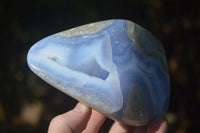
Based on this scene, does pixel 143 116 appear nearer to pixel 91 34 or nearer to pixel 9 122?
pixel 91 34

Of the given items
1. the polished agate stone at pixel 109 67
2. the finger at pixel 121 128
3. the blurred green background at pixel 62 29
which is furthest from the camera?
the blurred green background at pixel 62 29

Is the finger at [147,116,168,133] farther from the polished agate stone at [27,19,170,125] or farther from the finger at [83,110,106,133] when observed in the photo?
the finger at [83,110,106,133]

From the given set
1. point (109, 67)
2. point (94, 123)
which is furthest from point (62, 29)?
point (109, 67)

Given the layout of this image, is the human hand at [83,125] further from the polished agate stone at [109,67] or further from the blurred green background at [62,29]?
the blurred green background at [62,29]

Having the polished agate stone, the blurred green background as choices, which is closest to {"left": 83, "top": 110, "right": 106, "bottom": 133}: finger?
the polished agate stone

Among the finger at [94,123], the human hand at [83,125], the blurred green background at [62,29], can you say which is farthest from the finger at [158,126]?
the blurred green background at [62,29]

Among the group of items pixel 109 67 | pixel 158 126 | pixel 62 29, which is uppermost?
pixel 109 67

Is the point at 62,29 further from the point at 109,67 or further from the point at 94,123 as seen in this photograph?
the point at 109,67
